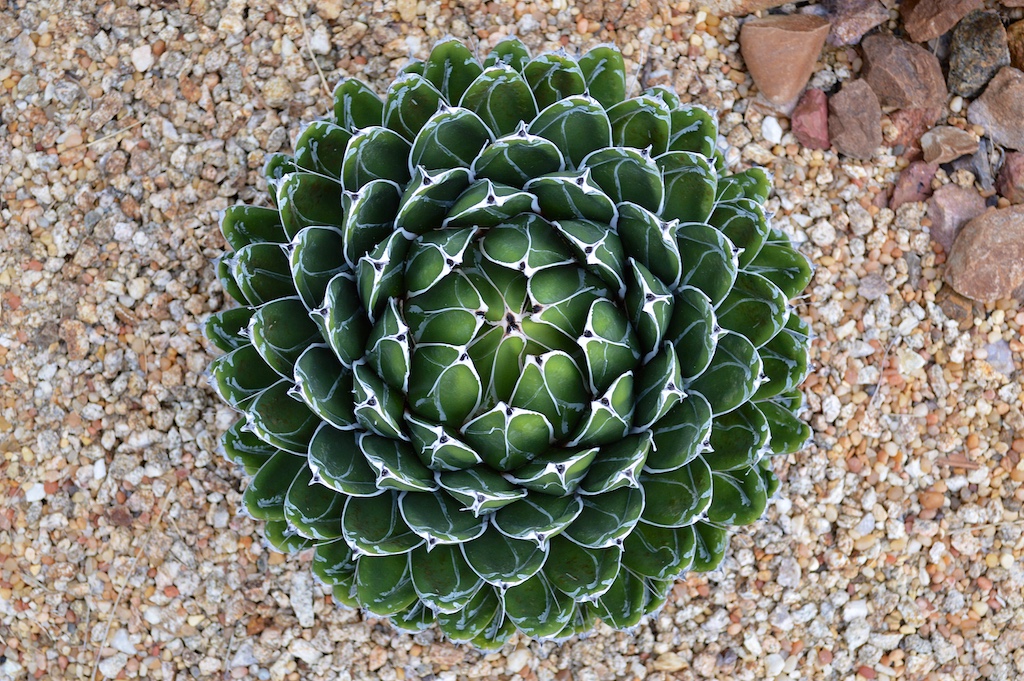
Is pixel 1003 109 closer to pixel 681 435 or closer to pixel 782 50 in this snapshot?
pixel 782 50

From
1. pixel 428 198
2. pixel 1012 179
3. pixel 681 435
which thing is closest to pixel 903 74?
pixel 1012 179

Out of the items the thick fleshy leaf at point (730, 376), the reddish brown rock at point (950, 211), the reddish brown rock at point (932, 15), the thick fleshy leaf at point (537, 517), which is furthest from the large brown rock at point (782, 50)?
the thick fleshy leaf at point (537, 517)

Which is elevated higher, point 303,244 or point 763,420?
point 303,244

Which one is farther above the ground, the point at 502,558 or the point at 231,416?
the point at 502,558

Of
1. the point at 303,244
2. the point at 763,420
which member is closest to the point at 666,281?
the point at 763,420

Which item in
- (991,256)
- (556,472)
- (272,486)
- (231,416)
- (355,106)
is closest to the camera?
(556,472)

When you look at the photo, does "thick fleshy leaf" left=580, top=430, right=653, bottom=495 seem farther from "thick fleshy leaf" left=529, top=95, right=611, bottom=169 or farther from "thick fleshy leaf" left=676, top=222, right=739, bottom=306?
"thick fleshy leaf" left=529, top=95, right=611, bottom=169

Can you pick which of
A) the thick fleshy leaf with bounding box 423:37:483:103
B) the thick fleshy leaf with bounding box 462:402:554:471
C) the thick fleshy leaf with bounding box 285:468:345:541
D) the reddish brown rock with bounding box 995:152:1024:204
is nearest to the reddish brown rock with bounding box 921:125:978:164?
the reddish brown rock with bounding box 995:152:1024:204

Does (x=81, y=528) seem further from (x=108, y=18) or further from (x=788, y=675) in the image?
(x=788, y=675)
